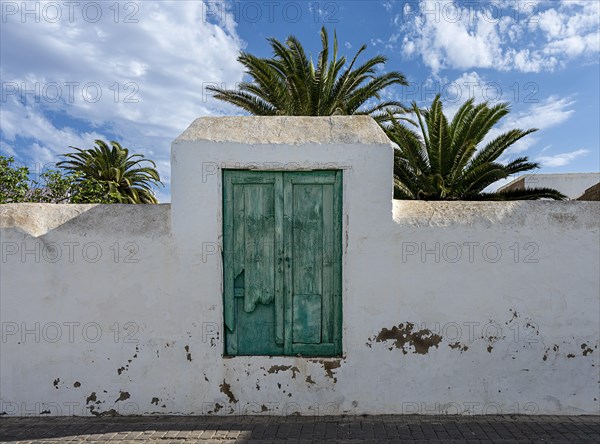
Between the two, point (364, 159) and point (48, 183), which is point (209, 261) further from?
point (48, 183)

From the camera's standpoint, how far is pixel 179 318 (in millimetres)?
4320

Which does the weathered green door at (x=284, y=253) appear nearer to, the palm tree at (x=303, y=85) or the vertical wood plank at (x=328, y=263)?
the vertical wood plank at (x=328, y=263)

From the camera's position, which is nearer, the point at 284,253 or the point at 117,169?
the point at 284,253

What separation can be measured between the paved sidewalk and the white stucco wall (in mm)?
109

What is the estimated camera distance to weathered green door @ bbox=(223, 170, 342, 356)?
14.2ft

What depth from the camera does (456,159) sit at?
1112cm

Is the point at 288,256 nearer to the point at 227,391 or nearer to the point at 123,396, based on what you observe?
the point at 227,391

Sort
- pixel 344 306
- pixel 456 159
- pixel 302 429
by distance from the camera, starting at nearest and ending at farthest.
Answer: pixel 302 429, pixel 344 306, pixel 456 159

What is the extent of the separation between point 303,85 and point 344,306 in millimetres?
8873

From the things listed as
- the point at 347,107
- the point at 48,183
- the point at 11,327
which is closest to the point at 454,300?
the point at 11,327

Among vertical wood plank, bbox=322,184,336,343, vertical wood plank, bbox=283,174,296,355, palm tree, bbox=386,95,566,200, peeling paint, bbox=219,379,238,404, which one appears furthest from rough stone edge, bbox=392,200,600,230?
palm tree, bbox=386,95,566,200

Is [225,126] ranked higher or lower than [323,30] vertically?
lower

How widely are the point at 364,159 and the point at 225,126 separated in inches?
50.1

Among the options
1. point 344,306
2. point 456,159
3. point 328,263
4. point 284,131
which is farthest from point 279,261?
point 456,159
